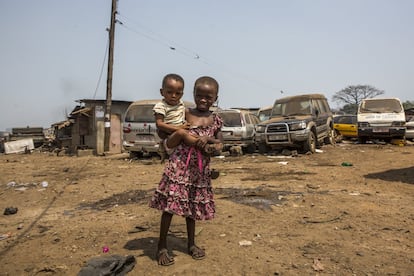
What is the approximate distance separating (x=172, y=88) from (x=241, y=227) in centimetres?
181

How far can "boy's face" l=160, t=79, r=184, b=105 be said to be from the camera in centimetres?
277

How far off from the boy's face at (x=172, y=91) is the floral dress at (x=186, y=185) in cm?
30

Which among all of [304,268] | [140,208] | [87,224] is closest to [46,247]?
[87,224]

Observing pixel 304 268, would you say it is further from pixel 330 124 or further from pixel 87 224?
pixel 330 124

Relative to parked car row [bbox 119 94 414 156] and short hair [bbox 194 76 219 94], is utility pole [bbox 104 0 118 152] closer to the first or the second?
parked car row [bbox 119 94 414 156]

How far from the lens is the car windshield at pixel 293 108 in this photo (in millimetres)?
12141

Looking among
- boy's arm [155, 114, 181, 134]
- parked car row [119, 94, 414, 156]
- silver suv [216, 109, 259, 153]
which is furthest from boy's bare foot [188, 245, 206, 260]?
silver suv [216, 109, 259, 153]

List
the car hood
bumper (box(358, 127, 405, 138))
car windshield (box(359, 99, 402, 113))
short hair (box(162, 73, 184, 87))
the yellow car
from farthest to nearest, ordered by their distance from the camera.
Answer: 1. the yellow car
2. car windshield (box(359, 99, 402, 113))
3. bumper (box(358, 127, 405, 138))
4. the car hood
5. short hair (box(162, 73, 184, 87))

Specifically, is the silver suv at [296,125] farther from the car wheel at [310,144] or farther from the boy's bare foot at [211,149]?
the boy's bare foot at [211,149]

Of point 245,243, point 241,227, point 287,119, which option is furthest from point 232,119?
point 245,243

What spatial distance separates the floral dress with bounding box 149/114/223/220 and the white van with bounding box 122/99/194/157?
7.90m

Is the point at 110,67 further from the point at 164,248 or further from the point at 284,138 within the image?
the point at 164,248

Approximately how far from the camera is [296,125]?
10984 mm

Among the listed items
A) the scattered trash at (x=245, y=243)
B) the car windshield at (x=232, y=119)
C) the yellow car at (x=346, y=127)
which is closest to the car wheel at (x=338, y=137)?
the yellow car at (x=346, y=127)
